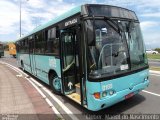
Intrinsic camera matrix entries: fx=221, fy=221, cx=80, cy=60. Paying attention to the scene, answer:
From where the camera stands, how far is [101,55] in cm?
595

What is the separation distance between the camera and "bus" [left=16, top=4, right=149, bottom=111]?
19.3ft

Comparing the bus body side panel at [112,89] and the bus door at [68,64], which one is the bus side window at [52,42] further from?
the bus body side panel at [112,89]

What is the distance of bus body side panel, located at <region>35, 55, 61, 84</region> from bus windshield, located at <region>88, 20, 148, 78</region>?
2744mm

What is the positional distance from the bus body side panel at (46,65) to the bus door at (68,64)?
462mm

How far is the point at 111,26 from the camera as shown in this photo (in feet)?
20.7

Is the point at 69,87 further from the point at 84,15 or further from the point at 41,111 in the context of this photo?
the point at 84,15

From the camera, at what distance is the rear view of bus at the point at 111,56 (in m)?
5.85

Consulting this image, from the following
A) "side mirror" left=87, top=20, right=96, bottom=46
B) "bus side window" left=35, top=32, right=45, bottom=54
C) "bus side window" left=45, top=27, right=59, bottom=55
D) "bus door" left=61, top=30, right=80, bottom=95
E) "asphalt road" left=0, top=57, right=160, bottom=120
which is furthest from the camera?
"bus side window" left=35, top=32, right=45, bottom=54

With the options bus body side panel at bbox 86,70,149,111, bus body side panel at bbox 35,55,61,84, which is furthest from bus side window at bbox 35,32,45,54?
bus body side panel at bbox 86,70,149,111

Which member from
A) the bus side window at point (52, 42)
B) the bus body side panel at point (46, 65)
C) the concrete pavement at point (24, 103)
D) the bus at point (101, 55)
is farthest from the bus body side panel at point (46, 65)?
the concrete pavement at point (24, 103)

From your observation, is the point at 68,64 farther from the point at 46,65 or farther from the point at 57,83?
the point at 46,65

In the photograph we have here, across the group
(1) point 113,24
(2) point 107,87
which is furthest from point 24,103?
(1) point 113,24

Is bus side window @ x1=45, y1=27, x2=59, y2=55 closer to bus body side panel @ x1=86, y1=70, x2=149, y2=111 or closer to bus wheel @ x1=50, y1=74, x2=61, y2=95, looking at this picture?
bus wheel @ x1=50, y1=74, x2=61, y2=95

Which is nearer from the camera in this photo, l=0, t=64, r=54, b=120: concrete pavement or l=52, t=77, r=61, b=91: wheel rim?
l=0, t=64, r=54, b=120: concrete pavement
